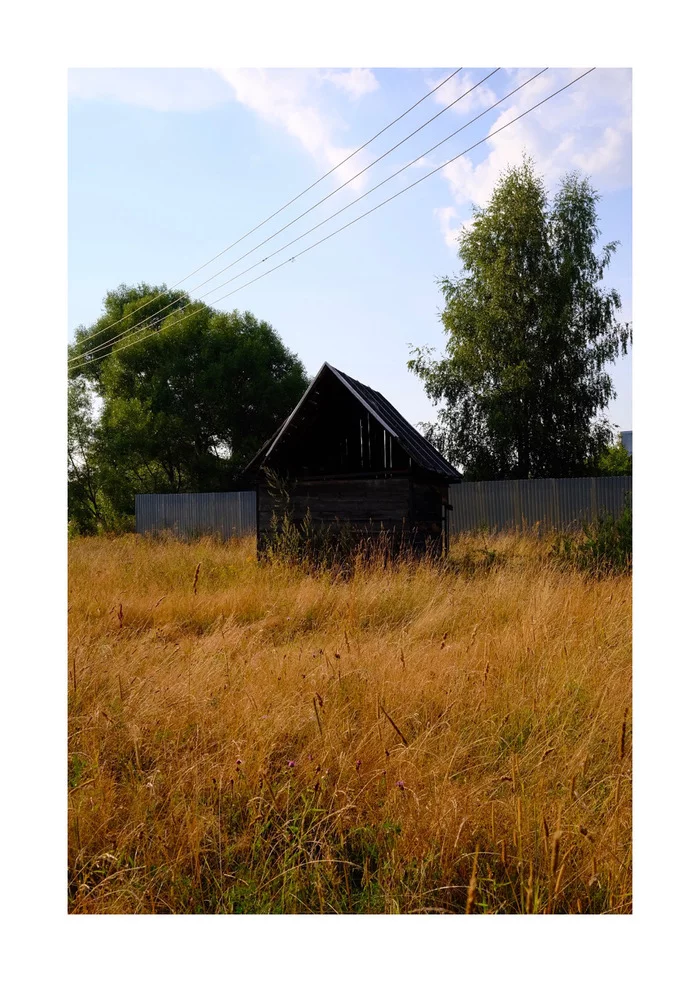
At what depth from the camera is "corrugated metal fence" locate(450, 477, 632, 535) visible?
43.3ft

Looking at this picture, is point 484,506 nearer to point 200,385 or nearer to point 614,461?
point 614,461

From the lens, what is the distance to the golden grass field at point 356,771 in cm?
192

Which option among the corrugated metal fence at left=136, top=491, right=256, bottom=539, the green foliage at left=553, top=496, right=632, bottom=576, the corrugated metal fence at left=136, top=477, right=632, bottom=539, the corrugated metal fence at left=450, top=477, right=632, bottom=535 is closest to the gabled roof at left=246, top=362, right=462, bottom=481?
the green foliage at left=553, top=496, right=632, bottom=576

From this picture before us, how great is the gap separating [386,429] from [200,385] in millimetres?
12003

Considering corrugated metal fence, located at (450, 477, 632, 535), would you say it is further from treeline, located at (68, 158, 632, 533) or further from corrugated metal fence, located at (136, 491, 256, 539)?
corrugated metal fence, located at (136, 491, 256, 539)

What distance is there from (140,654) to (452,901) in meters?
2.47

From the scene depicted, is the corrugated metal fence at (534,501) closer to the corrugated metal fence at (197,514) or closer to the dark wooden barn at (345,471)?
the dark wooden barn at (345,471)

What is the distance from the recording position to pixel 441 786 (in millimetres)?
2211

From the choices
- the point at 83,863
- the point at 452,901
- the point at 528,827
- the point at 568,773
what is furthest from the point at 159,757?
the point at 568,773

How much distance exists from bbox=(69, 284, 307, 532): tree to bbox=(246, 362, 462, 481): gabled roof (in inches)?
362

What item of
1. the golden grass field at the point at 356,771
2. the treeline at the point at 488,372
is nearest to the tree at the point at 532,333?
the treeline at the point at 488,372

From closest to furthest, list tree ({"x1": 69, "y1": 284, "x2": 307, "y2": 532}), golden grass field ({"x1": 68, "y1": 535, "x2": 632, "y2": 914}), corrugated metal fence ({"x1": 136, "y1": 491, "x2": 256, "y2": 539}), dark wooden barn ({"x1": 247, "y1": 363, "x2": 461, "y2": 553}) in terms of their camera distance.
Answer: golden grass field ({"x1": 68, "y1": 535, "x2": 632, "y2": 914}) → dark wooden barn ({"x1": 247, "y1": 363, "x2": 461, "y2": 553}) → corrugated metal fence ({"x1": 136, "y1": 491, "x2": 256, "y2": 539}) → tree ({"x1": 69, "y1": 284, "x2": 307, "y2": 532})

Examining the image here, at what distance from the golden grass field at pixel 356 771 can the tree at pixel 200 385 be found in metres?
14.3

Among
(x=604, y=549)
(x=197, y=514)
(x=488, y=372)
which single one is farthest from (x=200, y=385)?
(x=604, y=549)
